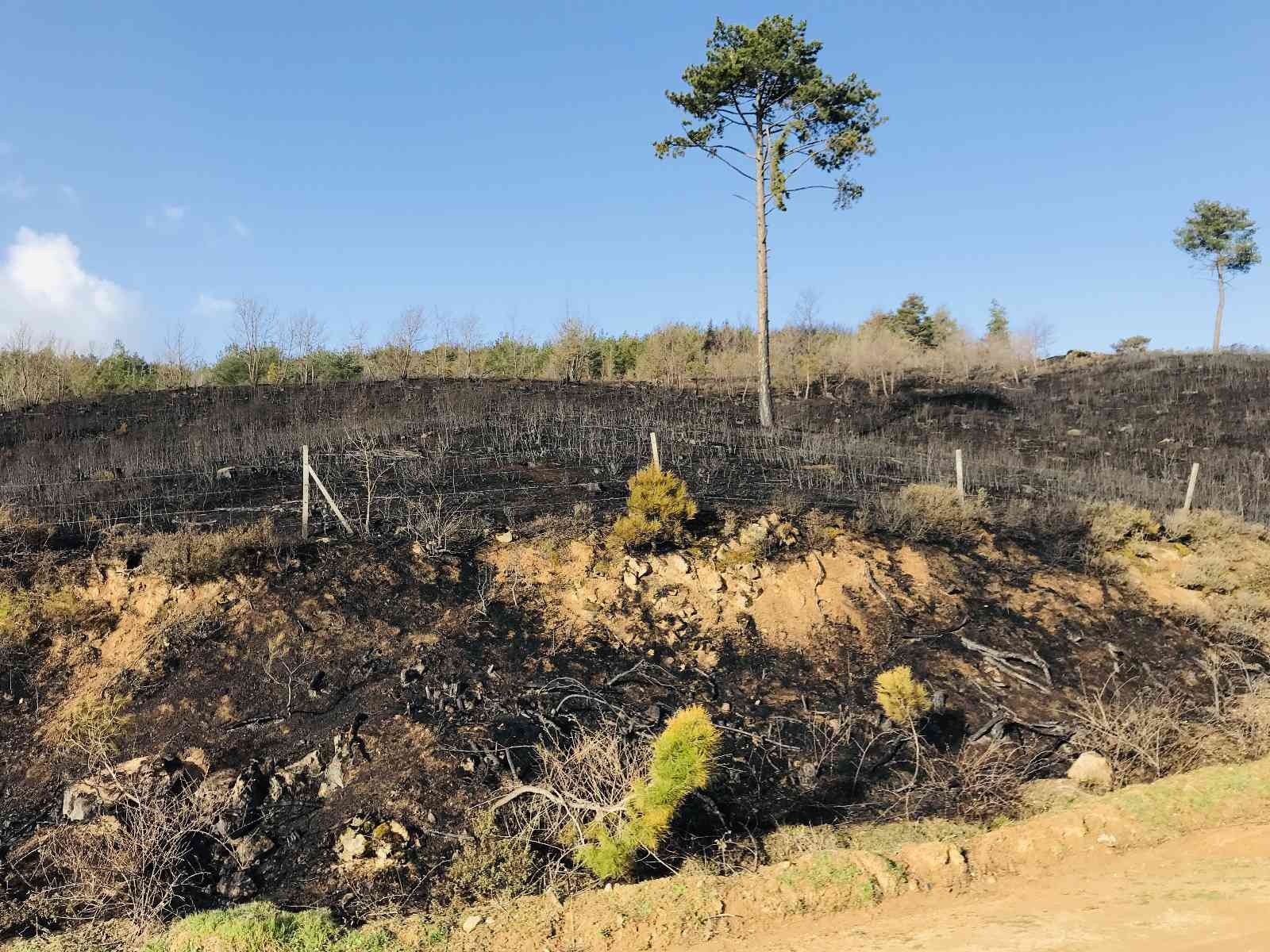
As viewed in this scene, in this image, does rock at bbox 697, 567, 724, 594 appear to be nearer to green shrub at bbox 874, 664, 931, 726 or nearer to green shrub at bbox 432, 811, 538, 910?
green shrub at bbox 874, 664, 931, 726

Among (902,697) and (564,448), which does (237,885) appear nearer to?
(902,697)

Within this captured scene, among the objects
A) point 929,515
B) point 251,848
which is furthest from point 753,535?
point 251,848

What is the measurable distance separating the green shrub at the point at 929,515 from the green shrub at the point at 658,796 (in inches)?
263

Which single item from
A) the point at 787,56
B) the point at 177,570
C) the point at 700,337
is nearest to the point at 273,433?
the point at 177,570

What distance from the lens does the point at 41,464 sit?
1352 cm

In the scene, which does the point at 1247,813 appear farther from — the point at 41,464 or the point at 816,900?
the point at 41,464

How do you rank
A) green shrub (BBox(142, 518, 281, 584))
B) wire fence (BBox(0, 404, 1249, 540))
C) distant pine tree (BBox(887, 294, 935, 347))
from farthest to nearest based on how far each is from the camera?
distant pine tree (BBox(887, 294, 935, 347)), wire fence (BBox(0, 404, 1249, 540)), green shrub (BBox(142, 518, 281, 584))

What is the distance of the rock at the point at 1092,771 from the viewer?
265 inches

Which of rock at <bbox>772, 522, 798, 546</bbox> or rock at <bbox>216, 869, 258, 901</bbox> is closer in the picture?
rock at <bbox>216, 869, 258, 901</bbox>

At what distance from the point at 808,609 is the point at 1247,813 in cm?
425

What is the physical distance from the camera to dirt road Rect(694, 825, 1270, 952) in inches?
172

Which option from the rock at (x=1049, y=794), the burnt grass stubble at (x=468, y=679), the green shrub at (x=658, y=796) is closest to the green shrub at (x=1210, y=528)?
the burnt grass stubble at (x=468, y=679)

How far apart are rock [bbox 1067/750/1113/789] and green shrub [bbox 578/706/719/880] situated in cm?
368

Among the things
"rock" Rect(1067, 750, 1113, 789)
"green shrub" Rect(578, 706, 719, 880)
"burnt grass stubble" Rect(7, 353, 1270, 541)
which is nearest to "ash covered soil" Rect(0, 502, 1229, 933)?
"rock" Rect(1067, 750, 1113, 789)
